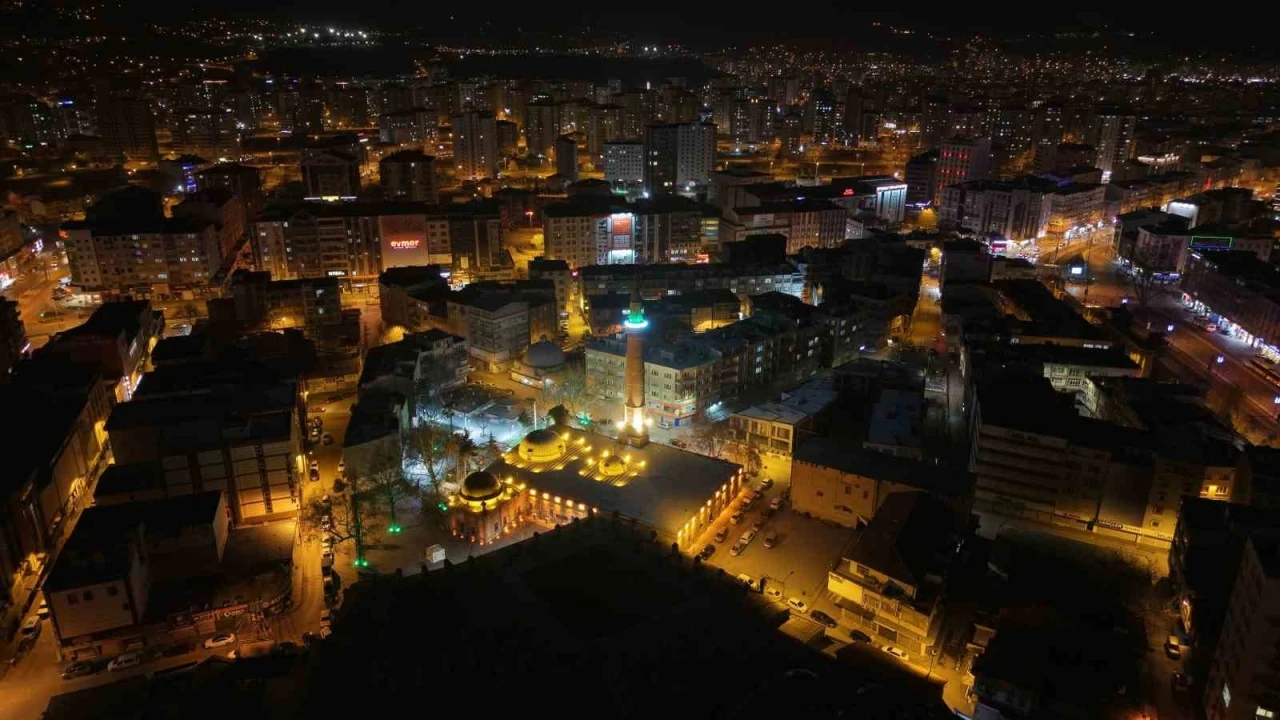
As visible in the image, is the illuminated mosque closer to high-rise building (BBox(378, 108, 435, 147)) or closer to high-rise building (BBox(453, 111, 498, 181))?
high-rise building (BBox(453, 111, 498, 181))

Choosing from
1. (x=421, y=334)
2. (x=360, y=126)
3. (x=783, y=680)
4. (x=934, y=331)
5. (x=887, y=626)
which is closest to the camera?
(x=783, y=680)

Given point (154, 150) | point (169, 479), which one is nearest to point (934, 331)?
point (169, 479)

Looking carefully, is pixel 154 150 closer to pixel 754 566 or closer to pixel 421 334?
pixel 421 334

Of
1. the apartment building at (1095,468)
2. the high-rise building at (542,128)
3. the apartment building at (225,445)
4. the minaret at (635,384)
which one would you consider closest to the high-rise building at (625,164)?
the high-rise building at (542,128)

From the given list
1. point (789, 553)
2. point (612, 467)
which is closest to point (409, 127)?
point (612, 467)

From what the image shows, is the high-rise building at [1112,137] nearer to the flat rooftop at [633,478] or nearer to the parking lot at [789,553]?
the parking lot at [789,553]

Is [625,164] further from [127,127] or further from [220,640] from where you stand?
[220,640]

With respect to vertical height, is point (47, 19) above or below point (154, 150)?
above

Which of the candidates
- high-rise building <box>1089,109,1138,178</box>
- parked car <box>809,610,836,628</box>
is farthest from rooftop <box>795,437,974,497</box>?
high-rise building <box>1089,109,1138,178</box>
